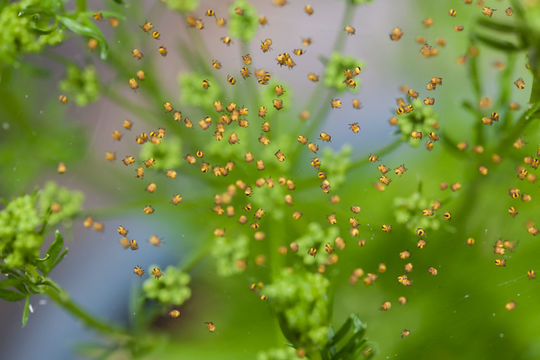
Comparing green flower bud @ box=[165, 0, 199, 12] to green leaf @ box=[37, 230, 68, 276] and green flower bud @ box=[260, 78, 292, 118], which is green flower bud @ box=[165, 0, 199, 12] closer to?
green flower bud @ box=[260, 78, 292, 118]

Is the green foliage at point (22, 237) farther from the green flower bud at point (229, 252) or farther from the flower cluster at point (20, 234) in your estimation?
the green flower bud at point (229, 252)

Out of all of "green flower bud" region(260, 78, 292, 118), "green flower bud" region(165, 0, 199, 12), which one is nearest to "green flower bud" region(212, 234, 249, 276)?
"green flower bud" region(260, 78, 292, 118)

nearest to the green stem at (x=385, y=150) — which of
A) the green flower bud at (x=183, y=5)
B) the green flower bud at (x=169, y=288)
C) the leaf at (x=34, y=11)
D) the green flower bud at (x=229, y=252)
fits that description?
the green flower bud at (x=229, y=252)

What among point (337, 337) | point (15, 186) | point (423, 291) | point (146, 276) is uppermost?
point (15, 186)

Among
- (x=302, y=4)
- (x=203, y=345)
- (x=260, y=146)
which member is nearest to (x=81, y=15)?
(x=260, y=146)

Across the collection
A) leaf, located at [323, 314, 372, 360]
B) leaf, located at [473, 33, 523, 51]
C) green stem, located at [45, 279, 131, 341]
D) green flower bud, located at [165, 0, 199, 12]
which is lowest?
leaf, located at [323, 314, 372, 360]

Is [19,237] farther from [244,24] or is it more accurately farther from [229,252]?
[244,24]

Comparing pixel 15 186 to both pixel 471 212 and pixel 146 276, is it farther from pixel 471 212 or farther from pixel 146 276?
pixel 471 212
